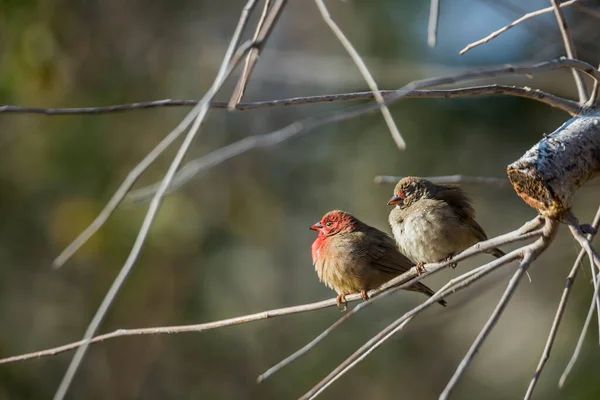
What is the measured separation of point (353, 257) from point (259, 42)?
351 cm

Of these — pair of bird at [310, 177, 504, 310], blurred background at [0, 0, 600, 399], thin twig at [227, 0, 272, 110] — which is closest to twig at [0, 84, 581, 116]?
thin twig at [227, 0, 272, 110]

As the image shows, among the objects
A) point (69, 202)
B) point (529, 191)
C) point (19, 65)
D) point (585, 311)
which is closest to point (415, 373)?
point (585, 311)

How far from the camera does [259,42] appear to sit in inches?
88.9

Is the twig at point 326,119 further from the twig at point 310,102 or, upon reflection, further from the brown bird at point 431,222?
the brown bird at point 431,222

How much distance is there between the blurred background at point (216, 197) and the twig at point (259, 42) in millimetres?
7097

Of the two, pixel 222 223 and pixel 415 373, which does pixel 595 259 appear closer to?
pixel 222 223

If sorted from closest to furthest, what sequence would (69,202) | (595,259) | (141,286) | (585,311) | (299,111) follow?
(595,259), (585,311), (69,202), (141,286), (299,111)

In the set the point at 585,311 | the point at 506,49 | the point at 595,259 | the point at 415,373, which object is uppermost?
the point at 506,49

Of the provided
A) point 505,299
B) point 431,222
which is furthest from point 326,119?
point 431,222

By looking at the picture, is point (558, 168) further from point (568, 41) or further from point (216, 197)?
point (216, 197)

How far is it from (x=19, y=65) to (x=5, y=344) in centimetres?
398

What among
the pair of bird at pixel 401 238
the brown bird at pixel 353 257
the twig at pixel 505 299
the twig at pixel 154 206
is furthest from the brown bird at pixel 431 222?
the twig at pixel 154 206

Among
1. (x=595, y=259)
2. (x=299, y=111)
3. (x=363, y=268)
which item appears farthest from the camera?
(x=299, y=111)

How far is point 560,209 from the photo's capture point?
8.48ft
